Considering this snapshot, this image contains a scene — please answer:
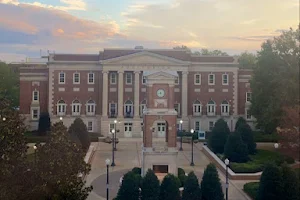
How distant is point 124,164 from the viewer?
35.6 meters

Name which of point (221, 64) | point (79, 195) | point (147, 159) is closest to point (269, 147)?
point (221, 64)

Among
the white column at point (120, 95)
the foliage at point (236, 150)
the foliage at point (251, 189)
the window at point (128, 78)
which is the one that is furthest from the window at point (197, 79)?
the foliage at point (251, 189)

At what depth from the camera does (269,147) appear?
42.2 metres

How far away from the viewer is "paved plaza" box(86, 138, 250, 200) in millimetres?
26814

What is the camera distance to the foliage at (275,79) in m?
33.5

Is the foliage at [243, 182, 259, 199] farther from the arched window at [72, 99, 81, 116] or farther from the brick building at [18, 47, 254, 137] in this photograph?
the arched window at [72, 99, 81, 116]

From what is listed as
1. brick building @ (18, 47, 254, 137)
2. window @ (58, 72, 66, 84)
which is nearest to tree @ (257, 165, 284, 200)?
brick building @ (18, 47, 254, 137)

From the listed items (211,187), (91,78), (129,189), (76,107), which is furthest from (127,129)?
(129,189)

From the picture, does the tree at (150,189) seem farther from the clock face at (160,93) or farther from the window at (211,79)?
the window at (211,79)

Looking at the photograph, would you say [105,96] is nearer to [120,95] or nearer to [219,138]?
[120,95]

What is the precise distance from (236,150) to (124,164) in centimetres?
937

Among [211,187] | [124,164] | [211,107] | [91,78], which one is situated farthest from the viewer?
[211,107]

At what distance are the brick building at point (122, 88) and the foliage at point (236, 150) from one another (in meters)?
19.2

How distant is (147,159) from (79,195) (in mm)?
11520
